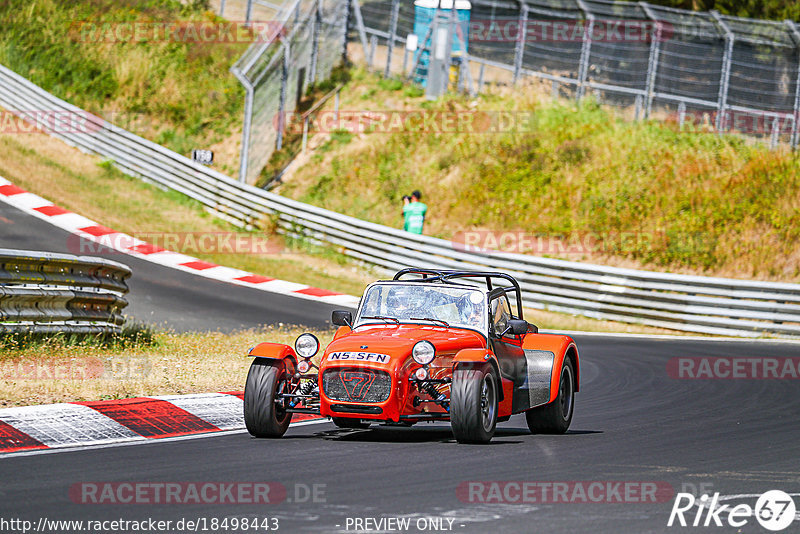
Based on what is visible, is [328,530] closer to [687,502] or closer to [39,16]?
[687,502]

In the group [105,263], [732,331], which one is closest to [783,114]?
[732,331]

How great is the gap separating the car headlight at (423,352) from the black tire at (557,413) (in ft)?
4.85

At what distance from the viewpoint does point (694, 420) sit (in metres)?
10.1

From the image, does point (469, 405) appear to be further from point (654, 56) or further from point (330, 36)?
point (330, 36)

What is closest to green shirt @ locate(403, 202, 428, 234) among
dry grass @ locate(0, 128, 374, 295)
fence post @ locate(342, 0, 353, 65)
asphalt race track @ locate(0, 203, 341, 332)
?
dry grass @ locate(0, 128, 374, 295)

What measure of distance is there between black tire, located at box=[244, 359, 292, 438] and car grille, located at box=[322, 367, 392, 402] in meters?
0.37

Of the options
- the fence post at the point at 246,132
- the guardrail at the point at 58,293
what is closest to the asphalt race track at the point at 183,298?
the guardrail at the point at 58,293

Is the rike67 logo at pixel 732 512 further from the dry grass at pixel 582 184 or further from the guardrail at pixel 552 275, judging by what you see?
the dry grass at pixel 582 184

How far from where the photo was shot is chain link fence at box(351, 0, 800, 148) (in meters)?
25.6

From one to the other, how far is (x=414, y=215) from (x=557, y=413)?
587 inches

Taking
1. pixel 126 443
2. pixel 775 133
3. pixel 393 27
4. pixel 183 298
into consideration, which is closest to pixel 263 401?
pixel 126 443

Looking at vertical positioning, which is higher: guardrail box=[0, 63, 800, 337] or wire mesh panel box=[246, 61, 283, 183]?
wire mesh panel box=[246, 61, 283, 183]

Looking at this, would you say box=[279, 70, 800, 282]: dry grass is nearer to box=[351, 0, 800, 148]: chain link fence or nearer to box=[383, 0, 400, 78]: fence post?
box=[351, 0, 800, 148]: chain link fence

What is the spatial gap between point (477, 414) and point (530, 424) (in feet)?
4.97
